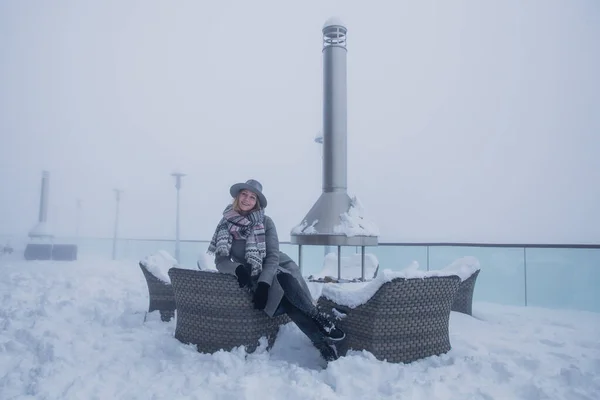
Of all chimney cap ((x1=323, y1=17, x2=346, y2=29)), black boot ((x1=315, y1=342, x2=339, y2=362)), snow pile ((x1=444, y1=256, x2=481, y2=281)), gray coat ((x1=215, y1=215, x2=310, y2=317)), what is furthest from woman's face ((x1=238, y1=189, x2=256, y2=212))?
chimney cap ((x1=323, y1=17, x2=346, y2=29))

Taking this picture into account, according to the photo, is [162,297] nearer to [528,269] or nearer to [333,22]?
[333,22]

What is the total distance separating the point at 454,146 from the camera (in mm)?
58312

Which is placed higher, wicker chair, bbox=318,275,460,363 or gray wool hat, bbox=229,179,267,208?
gray wool hat, bbox=229,179,267,208

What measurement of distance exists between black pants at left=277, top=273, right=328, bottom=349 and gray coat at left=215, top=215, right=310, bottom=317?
0.17 ft

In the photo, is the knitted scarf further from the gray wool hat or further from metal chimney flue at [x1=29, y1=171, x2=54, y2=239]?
metal chimney flue at [x1=29, y1=171, x2=54, y2=239]

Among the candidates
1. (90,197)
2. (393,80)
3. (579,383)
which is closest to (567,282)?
(579,383)

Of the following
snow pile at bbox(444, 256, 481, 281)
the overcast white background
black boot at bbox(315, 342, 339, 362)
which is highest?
the overcast white background

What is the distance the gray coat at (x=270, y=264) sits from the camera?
3092 millimetres

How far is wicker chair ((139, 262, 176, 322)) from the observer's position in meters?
4.30

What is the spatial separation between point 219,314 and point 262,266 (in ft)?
1.52

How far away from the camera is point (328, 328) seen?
3.09 metres

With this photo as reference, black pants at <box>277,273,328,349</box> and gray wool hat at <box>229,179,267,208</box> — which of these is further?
gray wool hat at <box>229,179,267,208</box>

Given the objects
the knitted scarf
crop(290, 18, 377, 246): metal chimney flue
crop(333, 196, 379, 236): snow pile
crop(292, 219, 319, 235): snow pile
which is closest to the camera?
the knitted scarf

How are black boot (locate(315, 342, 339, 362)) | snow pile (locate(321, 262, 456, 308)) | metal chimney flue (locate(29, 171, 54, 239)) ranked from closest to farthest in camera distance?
snow pile (locate(321, 262, 456, 308)) < black boot (locate(315, 342, 339, 362)) < metal chimney flue (locate(29, 171, 54, 239))
